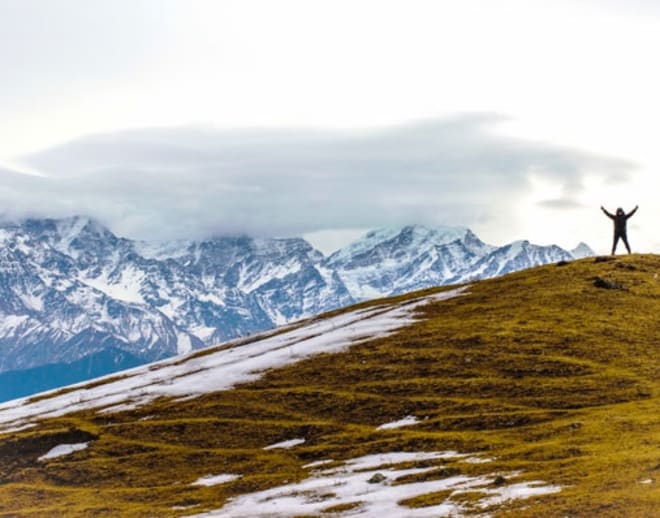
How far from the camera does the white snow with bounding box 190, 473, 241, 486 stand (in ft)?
251

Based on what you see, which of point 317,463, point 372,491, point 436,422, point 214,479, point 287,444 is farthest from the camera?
point 287,444

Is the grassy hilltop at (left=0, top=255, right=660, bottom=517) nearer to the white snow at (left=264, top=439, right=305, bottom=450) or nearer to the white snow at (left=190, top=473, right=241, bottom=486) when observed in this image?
the white snow at (left=264, top=439, right=305, bottom=450)

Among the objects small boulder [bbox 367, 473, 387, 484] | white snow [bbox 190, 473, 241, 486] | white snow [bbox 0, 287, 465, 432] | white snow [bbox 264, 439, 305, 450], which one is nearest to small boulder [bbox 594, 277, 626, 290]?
white snow [bbox 0, 287, 465, 432]

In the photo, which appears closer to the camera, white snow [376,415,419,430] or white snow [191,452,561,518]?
white snow [191,452,561,518]

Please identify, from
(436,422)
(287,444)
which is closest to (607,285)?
(436,422)

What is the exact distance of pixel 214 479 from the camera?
77750mm

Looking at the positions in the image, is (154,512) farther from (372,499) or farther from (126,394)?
(126,394)

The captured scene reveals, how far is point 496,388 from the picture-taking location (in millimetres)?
90750

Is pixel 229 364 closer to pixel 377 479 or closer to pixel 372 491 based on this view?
pixel 377 479

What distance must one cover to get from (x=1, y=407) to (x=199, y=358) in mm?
30136

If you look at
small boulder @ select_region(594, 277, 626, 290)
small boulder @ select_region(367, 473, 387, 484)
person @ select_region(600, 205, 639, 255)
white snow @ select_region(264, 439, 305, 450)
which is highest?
person @ select_region(600, 205, 639, 255)

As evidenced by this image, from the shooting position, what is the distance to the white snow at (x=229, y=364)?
114438 millimetres

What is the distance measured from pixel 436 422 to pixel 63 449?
35.9 metres

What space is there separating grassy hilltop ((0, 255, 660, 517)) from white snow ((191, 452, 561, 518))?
101cm
